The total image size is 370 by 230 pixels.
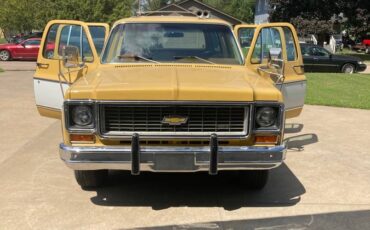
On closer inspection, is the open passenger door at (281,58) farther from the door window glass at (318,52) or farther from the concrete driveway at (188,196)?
the door window glass at (318,52)

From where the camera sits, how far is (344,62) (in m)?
21.9

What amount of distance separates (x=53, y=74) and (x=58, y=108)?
0.48m

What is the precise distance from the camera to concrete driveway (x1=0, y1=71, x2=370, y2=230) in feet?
15.3

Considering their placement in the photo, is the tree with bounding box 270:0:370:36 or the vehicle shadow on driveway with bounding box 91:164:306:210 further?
the tree with bounding box 270:0:370:36

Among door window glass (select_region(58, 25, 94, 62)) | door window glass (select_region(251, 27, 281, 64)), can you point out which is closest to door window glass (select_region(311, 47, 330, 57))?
door window glass (select_region(251, 27, 281, 64))

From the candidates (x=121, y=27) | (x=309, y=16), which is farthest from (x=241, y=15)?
(x=121, y=27)

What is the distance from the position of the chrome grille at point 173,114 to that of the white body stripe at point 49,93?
5.40ft

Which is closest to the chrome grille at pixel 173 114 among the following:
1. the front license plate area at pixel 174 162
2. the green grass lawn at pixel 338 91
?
the front license plate area at pixel 174 162

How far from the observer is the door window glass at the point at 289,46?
679cm

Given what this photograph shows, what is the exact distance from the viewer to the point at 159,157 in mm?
4465

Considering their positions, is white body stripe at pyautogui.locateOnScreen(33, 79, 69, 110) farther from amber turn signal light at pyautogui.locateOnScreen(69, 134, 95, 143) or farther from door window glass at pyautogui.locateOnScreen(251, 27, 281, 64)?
door window glass at pyautogui.locateOnScreen(251, 27, 281, 64)

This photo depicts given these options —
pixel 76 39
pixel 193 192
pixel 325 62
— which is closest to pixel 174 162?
pixel 193 192

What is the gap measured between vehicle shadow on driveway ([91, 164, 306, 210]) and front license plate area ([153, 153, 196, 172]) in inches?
27.4

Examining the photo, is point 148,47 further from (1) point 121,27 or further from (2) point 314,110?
(2) point 314,110
